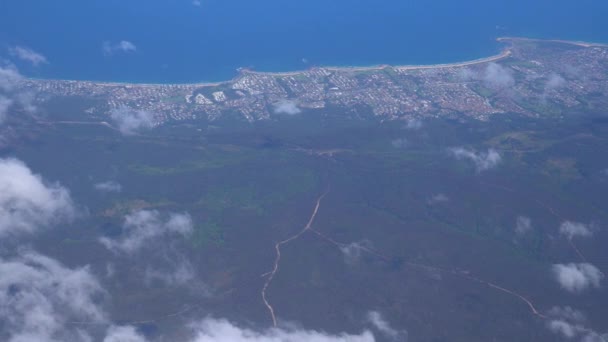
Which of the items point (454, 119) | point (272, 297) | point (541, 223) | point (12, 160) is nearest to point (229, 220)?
point (272, 297)

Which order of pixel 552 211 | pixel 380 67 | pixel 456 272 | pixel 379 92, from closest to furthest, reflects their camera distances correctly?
pixel 456 272
pixel 552 211
pixel 379 92
pixel 380 67

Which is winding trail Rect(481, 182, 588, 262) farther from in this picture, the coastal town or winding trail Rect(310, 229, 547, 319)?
the coastal town

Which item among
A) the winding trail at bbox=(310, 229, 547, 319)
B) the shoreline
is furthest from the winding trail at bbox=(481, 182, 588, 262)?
the shoreline

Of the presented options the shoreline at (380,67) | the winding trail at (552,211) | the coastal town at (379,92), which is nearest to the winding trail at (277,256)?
the winding trail at (552,211)

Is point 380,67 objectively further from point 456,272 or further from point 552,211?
point 456,272

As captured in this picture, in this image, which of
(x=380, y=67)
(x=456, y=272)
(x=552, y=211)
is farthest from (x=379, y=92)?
(x=456, y=272)

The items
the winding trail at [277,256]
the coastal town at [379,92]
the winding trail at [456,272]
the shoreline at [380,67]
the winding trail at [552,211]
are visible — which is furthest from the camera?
the shoreline at [380,67]

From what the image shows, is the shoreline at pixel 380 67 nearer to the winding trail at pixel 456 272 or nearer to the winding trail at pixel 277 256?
the winding trail at pixel 277 256

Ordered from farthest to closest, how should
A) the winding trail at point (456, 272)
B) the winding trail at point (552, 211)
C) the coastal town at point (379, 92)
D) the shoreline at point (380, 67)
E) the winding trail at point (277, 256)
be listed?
the shoreline at point (380, 67)
the coastal town at point (379, 92)
the winding trail at point (552, 211)
the winding trail at point (456, 272)
the winding trail at point (277, 256)
